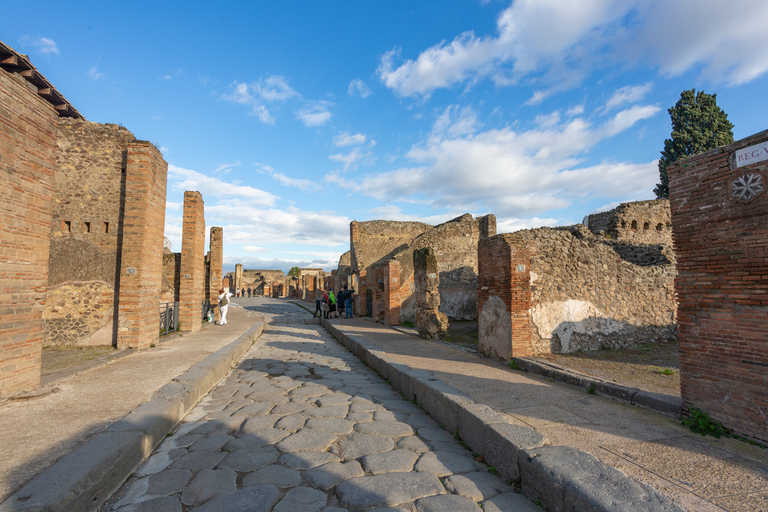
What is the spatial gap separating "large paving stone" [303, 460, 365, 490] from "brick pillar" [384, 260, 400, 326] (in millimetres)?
9811

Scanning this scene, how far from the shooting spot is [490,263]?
6.71m

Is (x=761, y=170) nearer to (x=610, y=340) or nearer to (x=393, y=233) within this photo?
(x=610, y=340)

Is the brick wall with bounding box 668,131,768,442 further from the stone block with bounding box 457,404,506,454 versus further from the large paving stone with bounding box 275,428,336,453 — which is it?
the large paving stone with bounding box 275,428,336,453

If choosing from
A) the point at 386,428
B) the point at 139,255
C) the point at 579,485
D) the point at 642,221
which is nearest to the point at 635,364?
the point at 386,428

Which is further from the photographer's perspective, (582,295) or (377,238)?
(377,238)

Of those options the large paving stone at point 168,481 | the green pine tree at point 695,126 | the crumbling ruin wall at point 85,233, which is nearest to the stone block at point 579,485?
the large paving stone at point 168,481

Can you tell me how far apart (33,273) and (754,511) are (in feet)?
21.9

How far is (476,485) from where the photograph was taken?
8.39 feet

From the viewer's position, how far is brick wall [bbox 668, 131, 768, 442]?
2.94 m

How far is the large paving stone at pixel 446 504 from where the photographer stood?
2.20 metres

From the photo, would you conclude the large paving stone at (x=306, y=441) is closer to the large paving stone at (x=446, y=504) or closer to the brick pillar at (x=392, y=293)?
the large paving stone at (x=446, y=504)

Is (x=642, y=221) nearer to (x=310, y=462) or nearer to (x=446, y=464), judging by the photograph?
(x=446, y=464)

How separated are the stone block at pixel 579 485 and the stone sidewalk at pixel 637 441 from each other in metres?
0.19

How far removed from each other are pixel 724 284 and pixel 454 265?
12.3 m
